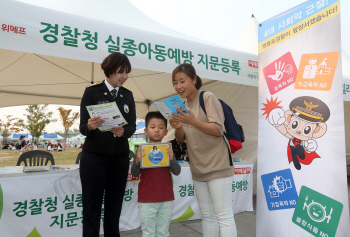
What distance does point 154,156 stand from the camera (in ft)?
5.51

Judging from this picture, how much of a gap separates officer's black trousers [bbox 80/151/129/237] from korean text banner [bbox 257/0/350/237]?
1495 mm

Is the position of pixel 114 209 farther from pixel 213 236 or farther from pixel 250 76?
pixel 250 76

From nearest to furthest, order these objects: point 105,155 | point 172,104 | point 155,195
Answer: point 172,104 < point 105,155 < point 155,195

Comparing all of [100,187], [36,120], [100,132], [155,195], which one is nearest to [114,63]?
[100,132]

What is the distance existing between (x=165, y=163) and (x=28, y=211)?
1.43 m

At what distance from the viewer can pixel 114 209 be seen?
5.27 ft


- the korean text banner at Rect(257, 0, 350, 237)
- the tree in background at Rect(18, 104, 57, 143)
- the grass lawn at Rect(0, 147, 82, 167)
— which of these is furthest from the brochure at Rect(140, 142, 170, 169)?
the tree in background at Rect(18, 104, 57, 143)

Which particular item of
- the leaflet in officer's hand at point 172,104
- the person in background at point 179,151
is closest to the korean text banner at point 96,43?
the leaflet in officer's hand at point 172,104

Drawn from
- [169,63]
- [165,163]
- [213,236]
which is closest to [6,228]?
[165,163]

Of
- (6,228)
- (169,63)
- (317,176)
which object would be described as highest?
(169,63)

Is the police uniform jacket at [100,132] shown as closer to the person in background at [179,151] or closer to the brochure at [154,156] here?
the brochure at [154,156]

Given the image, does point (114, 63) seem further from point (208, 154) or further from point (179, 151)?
point (179, 151)

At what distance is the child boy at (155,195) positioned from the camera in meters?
1.63

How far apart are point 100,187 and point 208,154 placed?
2.50ft
